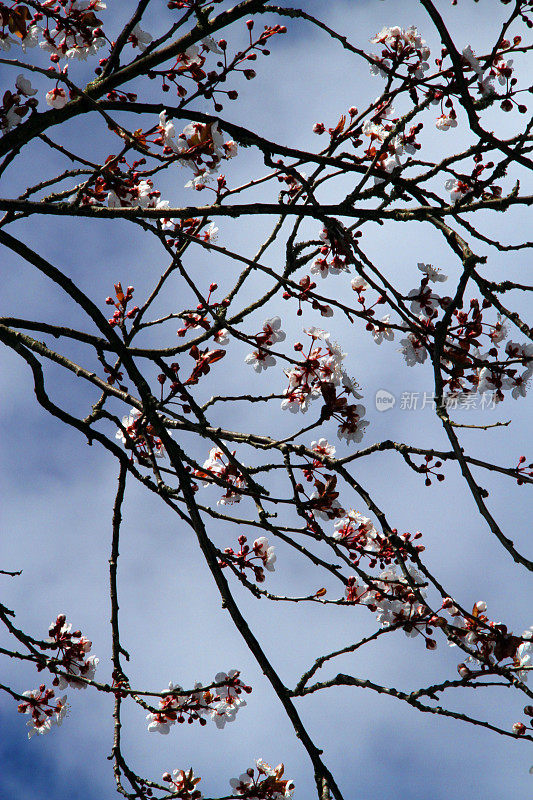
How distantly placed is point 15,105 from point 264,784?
355 cm

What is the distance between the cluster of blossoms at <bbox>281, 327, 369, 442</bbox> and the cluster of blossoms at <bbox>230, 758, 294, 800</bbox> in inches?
70.9

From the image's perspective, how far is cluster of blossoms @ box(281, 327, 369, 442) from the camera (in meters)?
3.29

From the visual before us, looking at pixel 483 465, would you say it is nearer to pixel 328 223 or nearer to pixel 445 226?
pixel 445 226

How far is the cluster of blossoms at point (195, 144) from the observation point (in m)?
2.59

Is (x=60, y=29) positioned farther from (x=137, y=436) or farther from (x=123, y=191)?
(x=137, y=436)

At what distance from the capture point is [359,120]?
289 centimetres

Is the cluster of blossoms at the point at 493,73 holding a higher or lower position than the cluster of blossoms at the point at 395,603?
higher

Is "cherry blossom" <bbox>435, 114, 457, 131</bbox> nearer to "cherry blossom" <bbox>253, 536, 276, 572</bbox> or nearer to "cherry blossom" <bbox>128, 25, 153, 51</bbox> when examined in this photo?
"cherry blossom" <bbox>128, 25, 153, 51</bbox>

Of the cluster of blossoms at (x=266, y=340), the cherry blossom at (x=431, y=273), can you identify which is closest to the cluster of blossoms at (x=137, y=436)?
the cluster of blossoms at (x=266, y=340)

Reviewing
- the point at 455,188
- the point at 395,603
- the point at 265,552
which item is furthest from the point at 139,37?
the point at 395,603

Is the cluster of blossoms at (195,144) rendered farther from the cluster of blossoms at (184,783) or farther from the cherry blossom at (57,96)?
the cluster of blossoms at (184,783)

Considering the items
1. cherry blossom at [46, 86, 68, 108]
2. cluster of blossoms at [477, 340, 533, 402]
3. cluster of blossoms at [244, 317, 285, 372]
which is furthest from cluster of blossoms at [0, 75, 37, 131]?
cluster of blossoms at [477, 340, 533, 402]

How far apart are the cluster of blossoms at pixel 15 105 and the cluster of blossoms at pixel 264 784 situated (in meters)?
3.44

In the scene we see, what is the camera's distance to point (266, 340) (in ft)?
11.5
